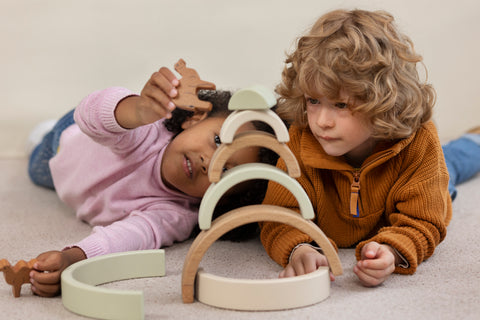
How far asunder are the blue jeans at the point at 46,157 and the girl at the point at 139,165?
124 millimetres

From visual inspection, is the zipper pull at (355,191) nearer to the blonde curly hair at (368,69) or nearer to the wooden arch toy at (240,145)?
the blonde curly hair at (368,69)

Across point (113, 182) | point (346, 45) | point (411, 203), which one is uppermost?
point (346, 45)

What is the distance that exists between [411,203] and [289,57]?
0.35 metres

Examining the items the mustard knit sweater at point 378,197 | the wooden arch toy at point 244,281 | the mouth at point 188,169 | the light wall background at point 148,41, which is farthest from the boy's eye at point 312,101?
the light wall background at point 148,41

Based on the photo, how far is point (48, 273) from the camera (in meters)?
0.96

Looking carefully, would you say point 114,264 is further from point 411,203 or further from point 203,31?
point 203,31

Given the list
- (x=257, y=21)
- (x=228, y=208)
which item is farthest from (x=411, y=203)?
(x=257, y=21)

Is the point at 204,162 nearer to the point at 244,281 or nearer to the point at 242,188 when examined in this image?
the point at 242,188

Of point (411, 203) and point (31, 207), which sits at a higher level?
point (411, 203)

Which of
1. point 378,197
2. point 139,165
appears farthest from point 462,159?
point 139,165

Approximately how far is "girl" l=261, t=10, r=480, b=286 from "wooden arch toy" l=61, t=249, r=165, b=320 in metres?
0.24

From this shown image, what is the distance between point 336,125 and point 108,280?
47cm

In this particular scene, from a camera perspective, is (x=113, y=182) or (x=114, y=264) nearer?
(x=114, y=264)

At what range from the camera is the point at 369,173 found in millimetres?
1125
